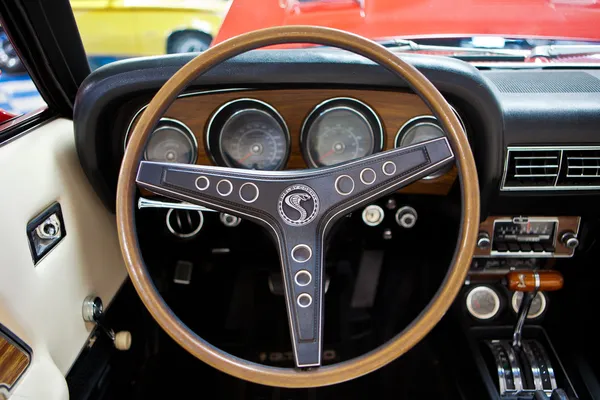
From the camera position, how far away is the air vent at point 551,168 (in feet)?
4.71

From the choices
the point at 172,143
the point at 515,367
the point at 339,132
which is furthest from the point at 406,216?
the point at 172,143

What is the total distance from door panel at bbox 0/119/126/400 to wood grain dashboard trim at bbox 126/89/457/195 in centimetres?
Result: 23

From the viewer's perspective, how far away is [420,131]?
5.01 ft

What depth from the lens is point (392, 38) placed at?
1.85m

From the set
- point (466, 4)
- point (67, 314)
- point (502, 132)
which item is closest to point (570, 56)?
point (466, 4)

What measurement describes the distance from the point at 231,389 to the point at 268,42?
132cm

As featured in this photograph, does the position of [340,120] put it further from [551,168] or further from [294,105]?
[551,168]

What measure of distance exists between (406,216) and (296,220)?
0.70 metres

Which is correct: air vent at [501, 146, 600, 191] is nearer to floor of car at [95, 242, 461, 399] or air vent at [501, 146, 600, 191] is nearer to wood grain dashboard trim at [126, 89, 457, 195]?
wood grain dashboard trim at [126, 89, 457, 195]

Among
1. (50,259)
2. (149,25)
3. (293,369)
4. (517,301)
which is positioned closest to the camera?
(293,369)

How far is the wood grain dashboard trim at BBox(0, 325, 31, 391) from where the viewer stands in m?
1.07

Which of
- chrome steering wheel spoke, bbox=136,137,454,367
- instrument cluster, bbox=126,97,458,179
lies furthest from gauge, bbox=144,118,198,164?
chrome steering wheel spoke, bbox=136,137,454,367

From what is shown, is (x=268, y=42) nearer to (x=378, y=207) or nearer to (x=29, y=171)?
(x=29, y=171)

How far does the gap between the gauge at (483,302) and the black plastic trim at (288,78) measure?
0.78 m
